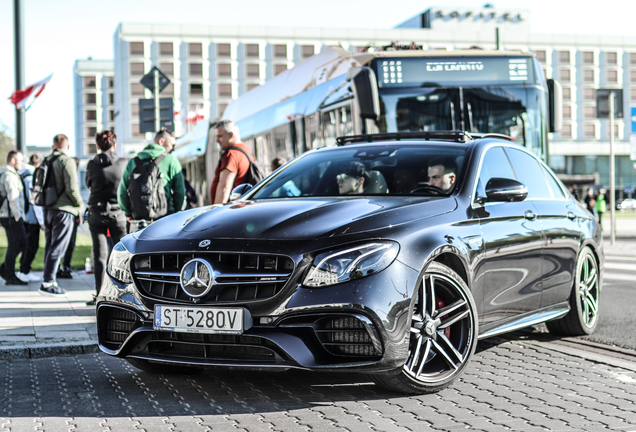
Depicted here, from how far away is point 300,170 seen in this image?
6039mm

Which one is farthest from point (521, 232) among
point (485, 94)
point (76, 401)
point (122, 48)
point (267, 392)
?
point (122, 48)

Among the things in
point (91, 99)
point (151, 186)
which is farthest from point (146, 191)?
point (91, 99)

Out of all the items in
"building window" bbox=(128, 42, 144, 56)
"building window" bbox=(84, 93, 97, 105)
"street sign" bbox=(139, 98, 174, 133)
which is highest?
"building window" bbox=(128, 42, 144, 56)

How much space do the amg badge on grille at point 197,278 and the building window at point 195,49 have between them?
8471 centimetres

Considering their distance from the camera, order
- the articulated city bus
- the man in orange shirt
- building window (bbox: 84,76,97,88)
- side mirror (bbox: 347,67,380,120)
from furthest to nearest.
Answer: building window (bbox: 84,76,97,88) < the articulated city bus < side mirror (bbox: 347,67,380,120) < the man in orange shirt

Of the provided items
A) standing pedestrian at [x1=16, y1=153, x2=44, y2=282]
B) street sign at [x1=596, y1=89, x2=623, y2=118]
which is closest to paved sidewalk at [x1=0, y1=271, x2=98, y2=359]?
standing pedestrian at [x1=16, y1=153, x2=44, y2=282]

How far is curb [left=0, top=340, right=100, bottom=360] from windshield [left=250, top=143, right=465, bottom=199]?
69.1 inches

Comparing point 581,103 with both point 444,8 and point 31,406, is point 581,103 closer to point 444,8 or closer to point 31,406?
point 444,8

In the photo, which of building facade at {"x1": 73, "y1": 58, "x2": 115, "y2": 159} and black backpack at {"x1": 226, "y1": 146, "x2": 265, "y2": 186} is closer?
black backpack at {"x1": 226, "y1": 146, "x2": 265, "y2": 186}

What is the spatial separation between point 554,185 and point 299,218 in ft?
9.60

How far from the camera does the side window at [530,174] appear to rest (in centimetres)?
625

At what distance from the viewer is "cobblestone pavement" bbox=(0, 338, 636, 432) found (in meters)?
4.11

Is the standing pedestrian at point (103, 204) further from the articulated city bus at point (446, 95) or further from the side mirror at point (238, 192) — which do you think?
the articulated city bus at point (446, 95)

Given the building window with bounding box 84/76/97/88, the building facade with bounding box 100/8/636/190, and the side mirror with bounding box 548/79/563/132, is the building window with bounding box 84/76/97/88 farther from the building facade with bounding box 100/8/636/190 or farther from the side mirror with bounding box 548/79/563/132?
the side mirror with bounding box 548/79/563/132
